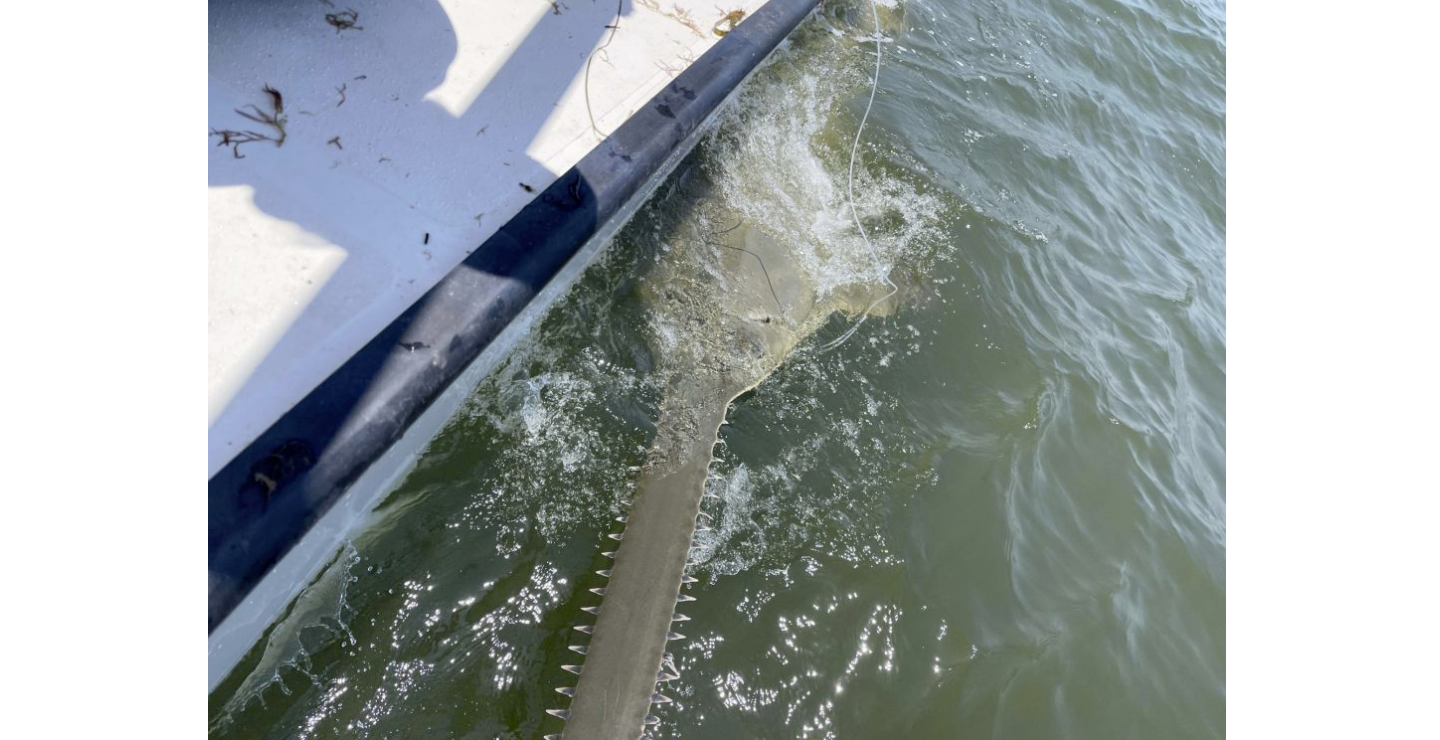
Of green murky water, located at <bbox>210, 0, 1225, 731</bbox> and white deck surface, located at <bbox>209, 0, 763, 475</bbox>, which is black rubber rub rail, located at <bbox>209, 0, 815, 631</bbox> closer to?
white deck surface, located at <bbox>209, 0, 763, 475</bbox>

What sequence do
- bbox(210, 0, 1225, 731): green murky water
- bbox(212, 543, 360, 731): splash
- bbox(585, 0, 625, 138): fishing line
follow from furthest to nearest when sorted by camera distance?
1. bbox(585, 0, 625, 138): fishing line
2. bbox(210, 0, 1225, 731): green murky water
3. bbox(212, 543, 360, 731): splash

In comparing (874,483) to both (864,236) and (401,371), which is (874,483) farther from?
(401,371)

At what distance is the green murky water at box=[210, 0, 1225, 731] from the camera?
9.44 feet

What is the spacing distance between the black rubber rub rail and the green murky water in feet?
2.26

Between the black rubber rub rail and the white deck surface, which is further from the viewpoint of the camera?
the white deck surface

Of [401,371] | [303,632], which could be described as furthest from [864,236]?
[303,632]

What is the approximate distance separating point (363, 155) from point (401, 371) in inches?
39.0

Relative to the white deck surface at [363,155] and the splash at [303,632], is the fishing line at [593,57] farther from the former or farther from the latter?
the splash at [303,632]

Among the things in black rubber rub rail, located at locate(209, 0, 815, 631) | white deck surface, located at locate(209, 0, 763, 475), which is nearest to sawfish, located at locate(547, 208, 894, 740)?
black rubber rub rail, located at locate(209, 0, 815, 631)

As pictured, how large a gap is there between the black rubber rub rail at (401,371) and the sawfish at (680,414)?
82cm

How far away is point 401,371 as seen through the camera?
2.40 meters

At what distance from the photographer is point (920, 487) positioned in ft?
13.1

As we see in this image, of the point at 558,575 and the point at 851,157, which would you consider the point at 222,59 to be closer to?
the point at 558,575

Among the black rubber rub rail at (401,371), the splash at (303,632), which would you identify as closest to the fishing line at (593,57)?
the black rubber rub rail at (401,371)
